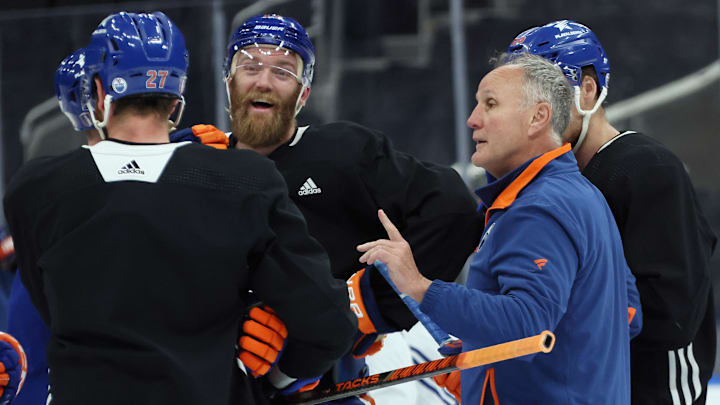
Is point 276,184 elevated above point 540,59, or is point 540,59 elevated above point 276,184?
point 540,59

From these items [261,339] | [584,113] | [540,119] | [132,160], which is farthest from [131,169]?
[584,113]

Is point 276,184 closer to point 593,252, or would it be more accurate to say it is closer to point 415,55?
point 593,252

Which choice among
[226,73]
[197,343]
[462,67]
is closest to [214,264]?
[197,343]

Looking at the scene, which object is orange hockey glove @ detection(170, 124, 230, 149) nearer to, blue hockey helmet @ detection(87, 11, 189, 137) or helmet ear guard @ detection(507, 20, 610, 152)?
blue hockey helmet @ detection(87, 11, 189, 137)

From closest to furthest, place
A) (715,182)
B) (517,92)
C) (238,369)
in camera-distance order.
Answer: (238,369)
(517,92)
(715,182)

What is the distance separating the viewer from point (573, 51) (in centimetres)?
241

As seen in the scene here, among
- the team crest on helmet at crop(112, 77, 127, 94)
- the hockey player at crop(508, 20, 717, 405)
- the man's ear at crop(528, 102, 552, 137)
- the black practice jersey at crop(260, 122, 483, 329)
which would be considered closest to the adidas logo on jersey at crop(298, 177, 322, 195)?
the black practice jersey at crop(260, 122, 483, 329)

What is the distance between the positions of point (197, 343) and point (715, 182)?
4852mm

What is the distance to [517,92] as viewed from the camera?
2.00m

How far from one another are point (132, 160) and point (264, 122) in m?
1.00

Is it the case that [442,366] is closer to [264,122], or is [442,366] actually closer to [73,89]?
[264,122]

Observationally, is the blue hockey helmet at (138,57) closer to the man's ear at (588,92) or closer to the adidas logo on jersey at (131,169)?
the adidas logo on jersey at (131,169)

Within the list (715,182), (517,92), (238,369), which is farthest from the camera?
(715,182)

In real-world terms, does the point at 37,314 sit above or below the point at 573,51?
below
